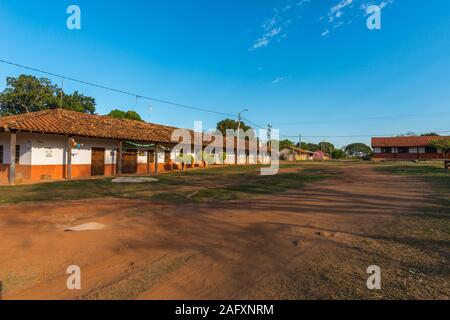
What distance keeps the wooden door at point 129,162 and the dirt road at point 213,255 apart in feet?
46.5

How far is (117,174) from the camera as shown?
20.1 meters

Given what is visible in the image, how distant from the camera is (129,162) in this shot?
851 inches

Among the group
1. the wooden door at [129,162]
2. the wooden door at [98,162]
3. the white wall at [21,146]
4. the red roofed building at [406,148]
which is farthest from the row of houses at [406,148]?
the white wall at [21,146]

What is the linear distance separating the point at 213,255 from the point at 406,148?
59.9 m

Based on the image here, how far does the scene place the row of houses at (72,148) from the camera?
1543 cm

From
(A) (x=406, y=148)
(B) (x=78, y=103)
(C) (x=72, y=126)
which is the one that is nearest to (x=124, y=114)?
(B) (x=78, y=103)

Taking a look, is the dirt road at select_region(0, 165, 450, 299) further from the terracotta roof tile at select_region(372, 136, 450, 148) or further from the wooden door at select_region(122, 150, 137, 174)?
the terracotta roof tile at select_region(372, 136, 450, 148)

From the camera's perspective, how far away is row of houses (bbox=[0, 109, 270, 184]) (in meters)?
15.4

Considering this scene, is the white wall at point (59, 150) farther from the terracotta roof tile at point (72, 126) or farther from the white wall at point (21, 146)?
the terracotta roof tile at point (72, 126)

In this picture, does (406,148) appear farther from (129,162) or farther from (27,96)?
(27,96)

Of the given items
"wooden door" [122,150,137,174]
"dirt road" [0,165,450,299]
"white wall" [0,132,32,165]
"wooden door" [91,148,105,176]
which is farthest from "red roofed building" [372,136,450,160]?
"white wall" [0,132,32,165]

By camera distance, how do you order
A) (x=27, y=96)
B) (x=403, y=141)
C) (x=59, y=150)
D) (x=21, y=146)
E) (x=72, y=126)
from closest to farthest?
(x=21, y=146), (x=59, y=150), (x=72, y=126), (x=27, y=96), (x=403, y=141)
